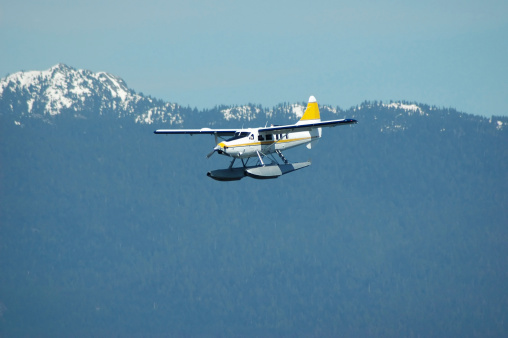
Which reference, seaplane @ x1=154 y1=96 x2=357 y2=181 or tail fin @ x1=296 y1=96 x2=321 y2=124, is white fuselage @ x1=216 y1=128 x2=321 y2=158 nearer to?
seaplane @ x1=154 y1=96 x2=357 y2=181

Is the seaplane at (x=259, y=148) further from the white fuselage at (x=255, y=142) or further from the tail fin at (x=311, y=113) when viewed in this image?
the tail fin at (x=311, y=113)

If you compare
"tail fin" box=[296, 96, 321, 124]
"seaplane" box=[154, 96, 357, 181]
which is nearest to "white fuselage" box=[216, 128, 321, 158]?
"seaplane" box=[154, 96, 357, 181]

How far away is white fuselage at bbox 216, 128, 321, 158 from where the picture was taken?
8819cm

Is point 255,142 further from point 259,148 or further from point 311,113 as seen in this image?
point 311,113

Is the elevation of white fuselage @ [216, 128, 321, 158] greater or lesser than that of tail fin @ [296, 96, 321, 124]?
lesser

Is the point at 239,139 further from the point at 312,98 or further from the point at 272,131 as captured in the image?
the point at 312,98

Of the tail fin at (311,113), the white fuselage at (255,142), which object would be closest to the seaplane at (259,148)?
the white fuselage at (255,142)

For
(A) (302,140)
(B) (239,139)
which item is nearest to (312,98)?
(A) (302,140)

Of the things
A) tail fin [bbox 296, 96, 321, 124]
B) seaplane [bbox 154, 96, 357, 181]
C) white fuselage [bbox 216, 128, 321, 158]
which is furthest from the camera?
tail fin [bbox 296, 96, 321, 124]

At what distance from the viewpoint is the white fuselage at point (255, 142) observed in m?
88.2

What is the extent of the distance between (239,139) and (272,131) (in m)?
3.18

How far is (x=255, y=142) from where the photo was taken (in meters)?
90.2

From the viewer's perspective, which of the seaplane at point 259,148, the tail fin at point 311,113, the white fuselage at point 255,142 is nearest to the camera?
the white fuselage at point 255,142

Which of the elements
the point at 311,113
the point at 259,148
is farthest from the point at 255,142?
the point at 311,113
